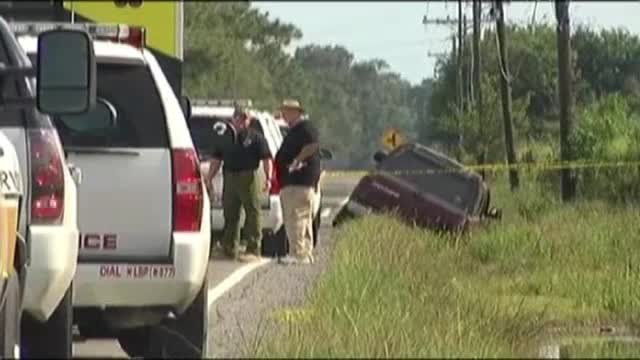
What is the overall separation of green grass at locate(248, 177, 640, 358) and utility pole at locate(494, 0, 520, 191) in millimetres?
8673

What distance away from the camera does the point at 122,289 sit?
871 cm

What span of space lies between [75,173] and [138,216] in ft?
1.52

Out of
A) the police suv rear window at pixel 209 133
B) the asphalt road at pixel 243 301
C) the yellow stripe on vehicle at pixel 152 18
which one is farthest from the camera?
the yellow stripe on vehicle at pixel 152 18

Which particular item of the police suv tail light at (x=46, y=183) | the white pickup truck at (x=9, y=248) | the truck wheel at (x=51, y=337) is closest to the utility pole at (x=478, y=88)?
the truck wheel at (x=51, y=337)

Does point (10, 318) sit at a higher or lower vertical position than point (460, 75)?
lower

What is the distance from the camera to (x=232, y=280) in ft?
48.0

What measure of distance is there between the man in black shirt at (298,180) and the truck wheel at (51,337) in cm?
808

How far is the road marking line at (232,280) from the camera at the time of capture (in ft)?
43.1

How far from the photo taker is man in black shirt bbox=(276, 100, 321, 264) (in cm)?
1619

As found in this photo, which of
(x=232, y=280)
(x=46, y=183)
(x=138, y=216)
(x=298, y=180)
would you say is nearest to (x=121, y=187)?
(x=138, y=216)

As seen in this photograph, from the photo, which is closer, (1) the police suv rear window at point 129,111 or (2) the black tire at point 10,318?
(2) the black tire at point 10,318

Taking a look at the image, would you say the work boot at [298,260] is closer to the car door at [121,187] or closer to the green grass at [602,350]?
the green grass at [602,350]

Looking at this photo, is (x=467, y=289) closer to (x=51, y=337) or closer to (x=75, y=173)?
(x=75, y=173)

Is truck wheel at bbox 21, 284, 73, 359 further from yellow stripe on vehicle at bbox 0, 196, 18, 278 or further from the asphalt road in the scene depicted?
the asphalt road
